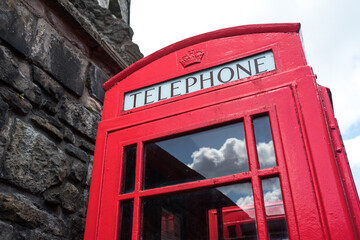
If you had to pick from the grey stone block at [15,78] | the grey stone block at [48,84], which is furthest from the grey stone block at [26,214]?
the grey stone block at [48,84]

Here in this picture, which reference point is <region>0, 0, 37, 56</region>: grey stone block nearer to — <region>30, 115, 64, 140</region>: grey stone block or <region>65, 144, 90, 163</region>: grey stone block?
<region>30, 115, 64, 140</region>: grey stone block

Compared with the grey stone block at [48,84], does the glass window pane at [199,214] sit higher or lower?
lower

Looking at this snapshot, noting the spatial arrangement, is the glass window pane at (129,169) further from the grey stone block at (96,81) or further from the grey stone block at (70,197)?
the grey stone block at (96,81)

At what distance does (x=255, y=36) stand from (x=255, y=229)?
3.18 ft

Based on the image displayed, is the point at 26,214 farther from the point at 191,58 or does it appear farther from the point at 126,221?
the point at 191,58

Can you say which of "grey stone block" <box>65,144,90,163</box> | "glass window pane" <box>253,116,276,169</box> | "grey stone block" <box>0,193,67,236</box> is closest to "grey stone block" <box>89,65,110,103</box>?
"grey stone block" <box>65,144,90,163</box>

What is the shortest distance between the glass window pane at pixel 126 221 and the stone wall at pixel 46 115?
2.11 feet

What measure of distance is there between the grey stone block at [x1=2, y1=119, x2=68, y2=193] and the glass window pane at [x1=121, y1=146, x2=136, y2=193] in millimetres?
646

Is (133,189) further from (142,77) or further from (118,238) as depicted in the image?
(142,77)

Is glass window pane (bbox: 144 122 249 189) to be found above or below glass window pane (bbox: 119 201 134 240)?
above

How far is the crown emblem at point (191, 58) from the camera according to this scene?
1.80 m

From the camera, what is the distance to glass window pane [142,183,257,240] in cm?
138

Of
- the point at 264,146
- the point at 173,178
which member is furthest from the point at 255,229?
the point at 173,178

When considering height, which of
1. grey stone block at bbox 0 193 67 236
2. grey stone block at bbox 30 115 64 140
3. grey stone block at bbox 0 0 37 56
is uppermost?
grey stone block at bbox 0 0 37 56
